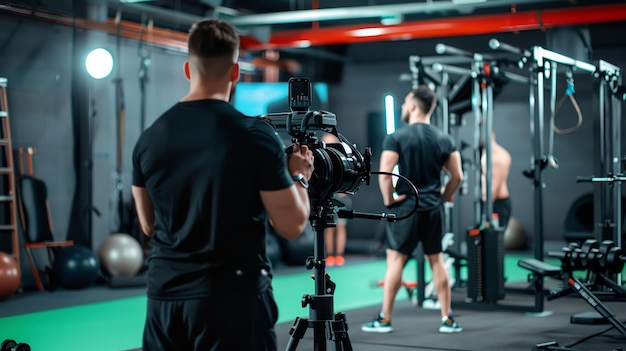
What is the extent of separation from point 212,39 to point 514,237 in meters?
9.69

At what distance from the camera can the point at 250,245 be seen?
2139mm

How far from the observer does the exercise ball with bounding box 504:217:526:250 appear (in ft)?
36.9

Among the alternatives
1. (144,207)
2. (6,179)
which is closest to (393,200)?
(144,207)

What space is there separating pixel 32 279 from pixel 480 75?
4.81 m

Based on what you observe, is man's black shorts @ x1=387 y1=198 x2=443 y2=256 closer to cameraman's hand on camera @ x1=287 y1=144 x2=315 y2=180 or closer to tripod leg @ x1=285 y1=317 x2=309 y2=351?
tripod leg @ x1=285 y1=317 x2=309 y2=351

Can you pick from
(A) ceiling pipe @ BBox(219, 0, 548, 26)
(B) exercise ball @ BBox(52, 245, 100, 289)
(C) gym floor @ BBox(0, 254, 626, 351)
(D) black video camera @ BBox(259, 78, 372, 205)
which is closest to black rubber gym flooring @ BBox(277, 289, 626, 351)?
(C) gym floor @ BBox(0, 254, 626, 351)

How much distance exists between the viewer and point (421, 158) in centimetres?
554

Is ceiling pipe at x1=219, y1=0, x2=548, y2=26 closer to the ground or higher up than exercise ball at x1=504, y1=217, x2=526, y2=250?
higher up

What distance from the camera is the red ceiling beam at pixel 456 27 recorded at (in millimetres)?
9148

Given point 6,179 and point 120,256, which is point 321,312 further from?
point 6,179

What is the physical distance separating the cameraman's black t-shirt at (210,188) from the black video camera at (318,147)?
89 cm

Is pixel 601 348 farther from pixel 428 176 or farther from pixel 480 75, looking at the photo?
pixel 480 75

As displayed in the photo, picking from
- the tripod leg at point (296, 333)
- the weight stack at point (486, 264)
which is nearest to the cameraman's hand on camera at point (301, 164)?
the tripod leg at point (296, 333)

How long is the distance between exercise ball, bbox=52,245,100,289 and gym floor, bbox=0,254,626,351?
11 cm
